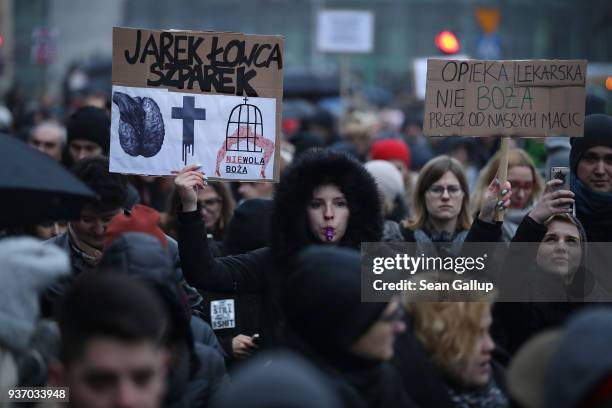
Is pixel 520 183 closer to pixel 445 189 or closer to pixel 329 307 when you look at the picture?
pixel 445 189

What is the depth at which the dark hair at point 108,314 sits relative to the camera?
10.7ft

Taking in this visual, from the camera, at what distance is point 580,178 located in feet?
20.0

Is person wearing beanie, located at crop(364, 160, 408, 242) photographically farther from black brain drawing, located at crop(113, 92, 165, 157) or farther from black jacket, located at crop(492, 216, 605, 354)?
black jacket, located at crop(492, 216, 605, 354)

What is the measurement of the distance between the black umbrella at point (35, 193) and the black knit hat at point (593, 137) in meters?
2.85

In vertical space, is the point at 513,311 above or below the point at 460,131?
below

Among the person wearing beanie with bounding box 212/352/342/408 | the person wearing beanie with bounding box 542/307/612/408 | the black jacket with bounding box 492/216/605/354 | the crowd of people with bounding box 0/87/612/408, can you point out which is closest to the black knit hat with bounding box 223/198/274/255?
the crowd of people with bounding box 0/87/612/408

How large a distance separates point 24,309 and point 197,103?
2492 millimetres

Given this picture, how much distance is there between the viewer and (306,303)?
12.1 feet

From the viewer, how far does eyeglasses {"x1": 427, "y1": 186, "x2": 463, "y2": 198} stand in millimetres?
7191

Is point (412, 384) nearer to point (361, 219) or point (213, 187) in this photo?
point (361, 219)

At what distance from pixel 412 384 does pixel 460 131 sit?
235cm

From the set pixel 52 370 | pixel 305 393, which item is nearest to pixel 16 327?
pixel 52 370
